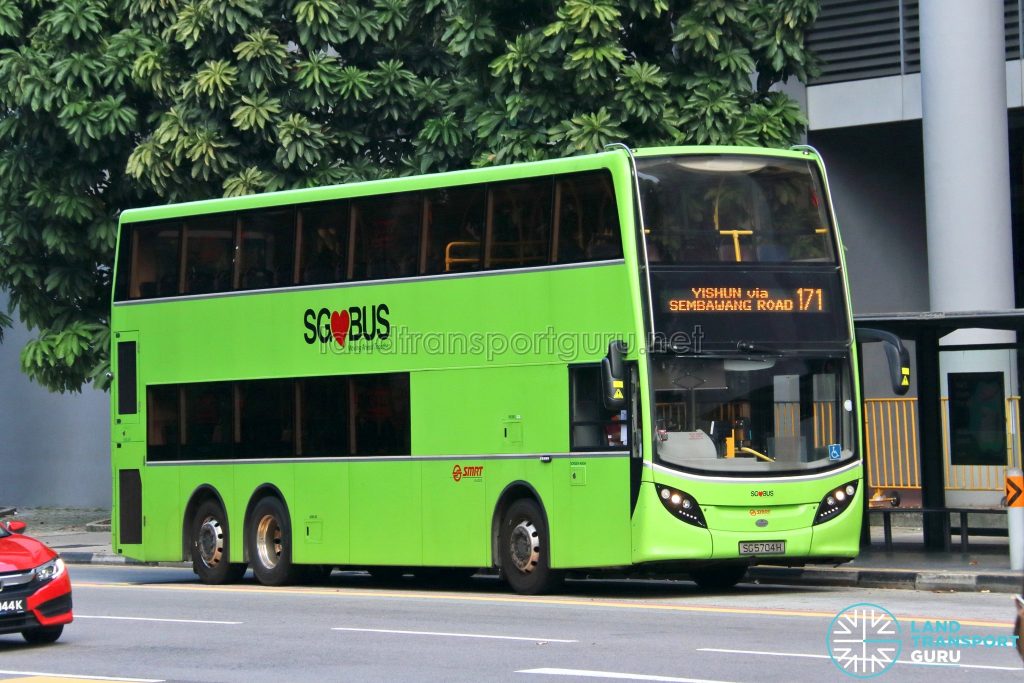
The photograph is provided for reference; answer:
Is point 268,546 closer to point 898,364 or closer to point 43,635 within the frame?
point 43,635

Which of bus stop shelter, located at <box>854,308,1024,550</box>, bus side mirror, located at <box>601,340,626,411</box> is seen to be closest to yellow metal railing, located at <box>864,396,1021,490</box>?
bus stop shelter, located at <box>854,308,1024,550</box>

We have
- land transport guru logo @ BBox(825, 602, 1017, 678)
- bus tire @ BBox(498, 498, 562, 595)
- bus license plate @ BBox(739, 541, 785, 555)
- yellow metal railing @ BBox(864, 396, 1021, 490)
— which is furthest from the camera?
yellow metal railing @ BBox(864, 396, 1021, 490)

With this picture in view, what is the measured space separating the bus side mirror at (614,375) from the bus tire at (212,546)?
22.3 feet

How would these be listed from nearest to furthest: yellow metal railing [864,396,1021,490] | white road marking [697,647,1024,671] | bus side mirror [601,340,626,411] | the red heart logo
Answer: white road marking [697,647,1024,671], bus side mirror [601,340,626,411], the red heart logo, yellow metal railing [864,396,1021,490]

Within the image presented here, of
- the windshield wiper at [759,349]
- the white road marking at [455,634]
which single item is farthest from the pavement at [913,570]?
the white road marking at [455,634]

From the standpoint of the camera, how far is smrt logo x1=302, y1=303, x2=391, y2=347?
65.0 feet

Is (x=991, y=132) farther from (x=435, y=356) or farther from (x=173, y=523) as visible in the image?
(x=173, y=523)

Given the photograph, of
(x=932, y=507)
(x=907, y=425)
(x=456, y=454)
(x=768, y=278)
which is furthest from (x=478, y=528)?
(x=907, y=425)

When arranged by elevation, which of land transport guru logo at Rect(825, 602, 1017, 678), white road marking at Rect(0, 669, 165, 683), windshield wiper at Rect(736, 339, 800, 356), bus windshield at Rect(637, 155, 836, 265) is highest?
bus windshield at Rect(637, 155, 836, 265)

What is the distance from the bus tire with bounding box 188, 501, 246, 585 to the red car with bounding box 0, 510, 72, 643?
686 cm

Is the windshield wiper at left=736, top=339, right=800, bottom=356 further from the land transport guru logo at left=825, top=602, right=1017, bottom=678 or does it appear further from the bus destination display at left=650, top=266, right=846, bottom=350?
the land transport guru logo at left=825, top=602, right=1017, bottom=678

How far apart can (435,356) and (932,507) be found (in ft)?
21.2

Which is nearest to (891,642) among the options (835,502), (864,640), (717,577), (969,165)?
(864,640)

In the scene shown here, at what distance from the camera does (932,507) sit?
21.4 metres
